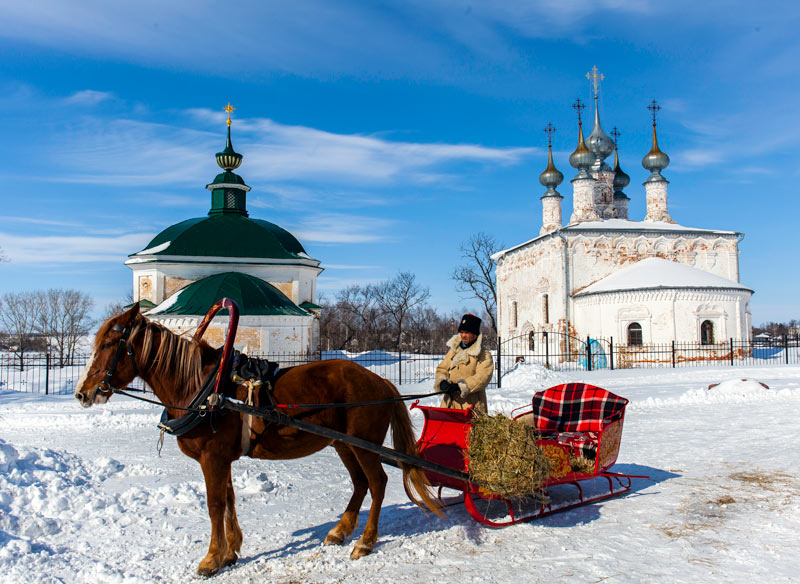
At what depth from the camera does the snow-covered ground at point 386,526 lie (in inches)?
177

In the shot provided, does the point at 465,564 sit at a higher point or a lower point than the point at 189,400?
lower

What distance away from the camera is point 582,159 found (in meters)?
34.8

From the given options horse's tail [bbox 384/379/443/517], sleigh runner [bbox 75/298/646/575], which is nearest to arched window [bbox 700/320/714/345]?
sleigh runner [bbox 75/298/646/575]

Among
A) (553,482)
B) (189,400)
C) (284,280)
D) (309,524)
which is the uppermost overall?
(284,280)

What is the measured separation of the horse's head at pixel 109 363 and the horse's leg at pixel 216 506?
0.88 metres

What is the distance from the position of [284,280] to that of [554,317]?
47.0ft

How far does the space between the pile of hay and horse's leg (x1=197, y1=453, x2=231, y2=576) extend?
2.06 meters

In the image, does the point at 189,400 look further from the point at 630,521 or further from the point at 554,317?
the point at 554,317

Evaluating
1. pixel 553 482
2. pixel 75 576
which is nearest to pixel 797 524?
pixel 553 482

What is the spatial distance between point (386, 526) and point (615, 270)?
96.4ft

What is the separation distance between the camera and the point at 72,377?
72.0 feet

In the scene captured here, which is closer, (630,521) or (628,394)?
(630,521)

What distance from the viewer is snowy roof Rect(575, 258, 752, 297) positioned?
28594 millimetres

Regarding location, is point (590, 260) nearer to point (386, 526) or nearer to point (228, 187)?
point (228, 187)
